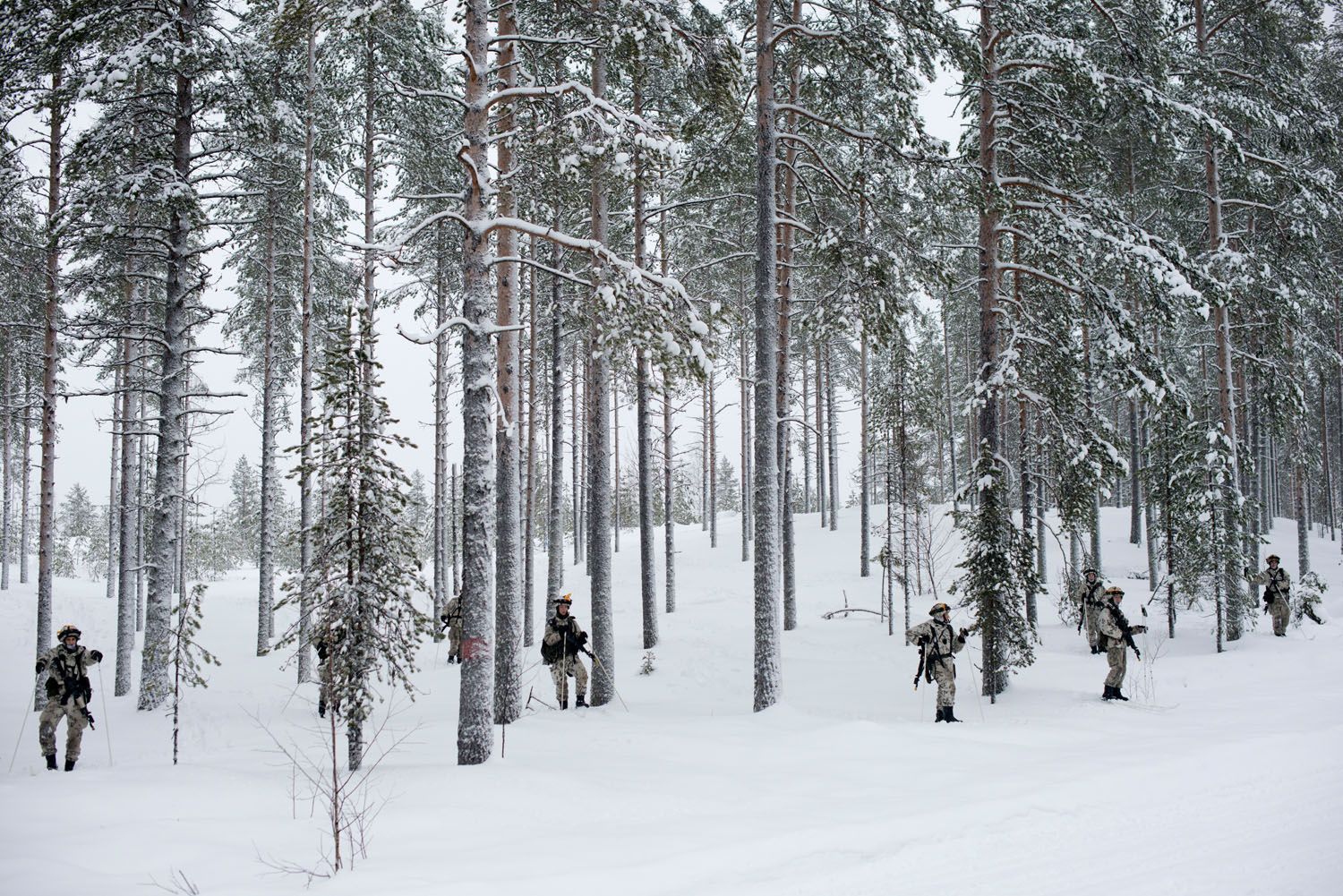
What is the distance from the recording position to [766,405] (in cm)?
970

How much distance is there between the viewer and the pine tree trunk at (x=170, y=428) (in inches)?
447

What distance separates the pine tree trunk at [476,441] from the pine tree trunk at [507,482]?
69 centimetres

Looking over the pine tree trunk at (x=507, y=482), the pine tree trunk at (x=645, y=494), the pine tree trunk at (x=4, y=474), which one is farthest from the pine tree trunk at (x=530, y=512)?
the pine tree trunk at (x=4, y=474)

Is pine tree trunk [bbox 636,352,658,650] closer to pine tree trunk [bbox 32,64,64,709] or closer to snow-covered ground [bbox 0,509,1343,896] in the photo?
snow-covered ground [bbox 0,509,1343,896]

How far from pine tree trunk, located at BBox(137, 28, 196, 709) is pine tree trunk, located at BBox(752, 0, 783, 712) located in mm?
9213

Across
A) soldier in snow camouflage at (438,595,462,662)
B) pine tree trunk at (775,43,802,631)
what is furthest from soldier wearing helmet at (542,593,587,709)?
pine tree trunk at (775,43,802,631)

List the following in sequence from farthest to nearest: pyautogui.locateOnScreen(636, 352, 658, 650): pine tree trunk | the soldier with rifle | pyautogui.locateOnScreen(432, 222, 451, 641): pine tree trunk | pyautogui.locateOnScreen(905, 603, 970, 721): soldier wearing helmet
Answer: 1. pyautogui.locateOnScreen(432, 222, 451, 641): pine tree trunk
2. pyautogui.locateOnScreen(636, 352, 658, 650): pine tree trunk
3. the soldier with rifle
4. pyautogui.locateOnScreen(905, 603, 970, 721): soldier wearing helmet

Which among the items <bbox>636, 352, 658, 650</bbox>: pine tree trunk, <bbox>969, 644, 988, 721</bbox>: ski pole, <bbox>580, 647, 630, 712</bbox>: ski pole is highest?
<bbox>636, 352, 658, 650</bbox>: pine tree trunk

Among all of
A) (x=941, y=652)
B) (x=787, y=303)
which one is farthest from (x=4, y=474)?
(x=941, y=652)

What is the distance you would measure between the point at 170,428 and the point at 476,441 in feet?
26.1

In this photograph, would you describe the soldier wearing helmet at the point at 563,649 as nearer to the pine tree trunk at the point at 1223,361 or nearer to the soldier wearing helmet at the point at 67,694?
the soldier wearing helmet at the point at 67,694

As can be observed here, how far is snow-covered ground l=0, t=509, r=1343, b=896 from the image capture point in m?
4.36

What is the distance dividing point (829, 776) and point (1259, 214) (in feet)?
62.5

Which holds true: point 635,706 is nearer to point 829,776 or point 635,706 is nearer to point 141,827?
point 829,776
